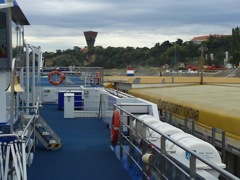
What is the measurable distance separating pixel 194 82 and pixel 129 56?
55.7 metres

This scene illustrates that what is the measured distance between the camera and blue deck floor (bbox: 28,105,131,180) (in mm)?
7852

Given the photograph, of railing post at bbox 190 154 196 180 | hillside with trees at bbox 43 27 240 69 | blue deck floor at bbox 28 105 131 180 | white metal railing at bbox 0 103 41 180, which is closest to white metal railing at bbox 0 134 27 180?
white metal railing at bbox 0 103 41 180

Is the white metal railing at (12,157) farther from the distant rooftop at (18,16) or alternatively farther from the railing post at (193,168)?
the distant rooftop at (18,16)

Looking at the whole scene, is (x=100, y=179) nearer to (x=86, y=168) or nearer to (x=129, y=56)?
(x=86, y=168)

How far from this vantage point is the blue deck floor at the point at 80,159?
309 inches

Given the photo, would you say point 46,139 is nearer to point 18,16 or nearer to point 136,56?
point 18,16

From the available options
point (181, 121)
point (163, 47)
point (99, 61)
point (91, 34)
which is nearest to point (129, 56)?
point (99, 61)

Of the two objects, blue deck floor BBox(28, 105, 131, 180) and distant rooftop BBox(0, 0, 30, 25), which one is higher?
distant rooftop BBox(0, 0, 30, 25)

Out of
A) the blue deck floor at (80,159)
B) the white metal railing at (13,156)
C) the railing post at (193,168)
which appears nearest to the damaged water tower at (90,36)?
the blue deck floor at (80,159)

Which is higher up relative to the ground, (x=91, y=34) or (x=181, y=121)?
(x=91, y=34)

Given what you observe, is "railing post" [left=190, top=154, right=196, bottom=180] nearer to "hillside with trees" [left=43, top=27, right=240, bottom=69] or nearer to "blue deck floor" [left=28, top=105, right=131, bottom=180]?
"blue deck floor" [left=28, top=105, right=131, bottom=180]

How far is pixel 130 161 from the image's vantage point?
8.35m

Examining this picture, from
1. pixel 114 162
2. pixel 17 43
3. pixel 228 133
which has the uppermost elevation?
pixel 17 43

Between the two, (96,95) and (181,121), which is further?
(96,95)
